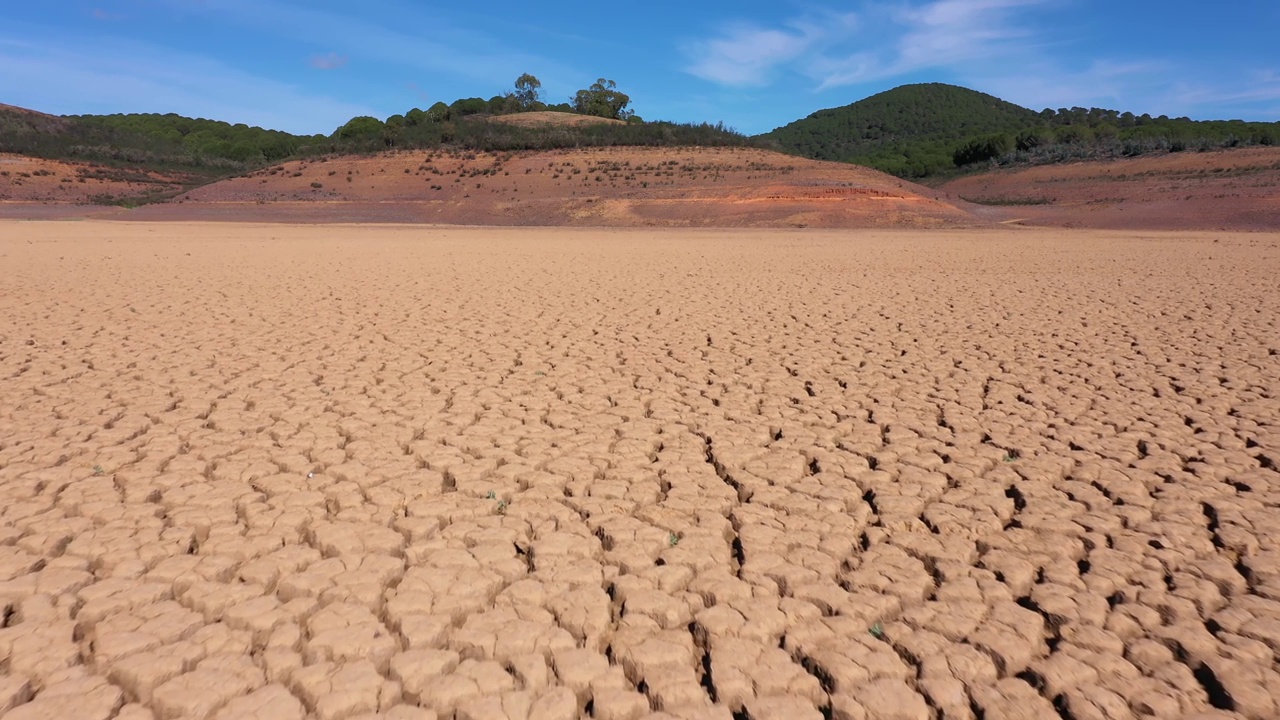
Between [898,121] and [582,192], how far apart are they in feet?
247

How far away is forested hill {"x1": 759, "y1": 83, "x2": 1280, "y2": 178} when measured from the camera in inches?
1571

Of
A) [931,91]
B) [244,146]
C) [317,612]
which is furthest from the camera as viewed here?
[931,91]

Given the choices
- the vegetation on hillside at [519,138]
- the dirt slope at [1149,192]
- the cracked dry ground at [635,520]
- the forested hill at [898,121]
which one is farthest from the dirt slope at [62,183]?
the forested hill at [898,121]

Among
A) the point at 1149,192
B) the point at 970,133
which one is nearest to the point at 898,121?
the point at 970,133

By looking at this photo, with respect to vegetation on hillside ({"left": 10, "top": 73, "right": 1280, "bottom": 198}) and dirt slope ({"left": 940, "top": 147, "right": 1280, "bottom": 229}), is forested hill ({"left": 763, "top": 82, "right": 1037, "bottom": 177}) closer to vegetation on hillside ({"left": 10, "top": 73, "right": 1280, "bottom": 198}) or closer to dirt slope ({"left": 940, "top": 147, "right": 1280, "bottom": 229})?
vegetation on hillside ({"left": 10, "top": 73, "right": 1280, "bottom": 198})

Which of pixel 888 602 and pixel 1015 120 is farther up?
pixel 1015 120

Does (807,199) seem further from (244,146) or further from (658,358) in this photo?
(244,146)

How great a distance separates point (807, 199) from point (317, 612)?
1074 inches

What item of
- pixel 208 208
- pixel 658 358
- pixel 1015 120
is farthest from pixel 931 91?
pixel 658 358

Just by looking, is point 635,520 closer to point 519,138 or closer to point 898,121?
point 519,138

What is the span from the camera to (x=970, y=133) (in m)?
73.5

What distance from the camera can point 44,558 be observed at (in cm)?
280

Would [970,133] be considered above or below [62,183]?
above

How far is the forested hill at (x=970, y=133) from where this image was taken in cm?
3991
